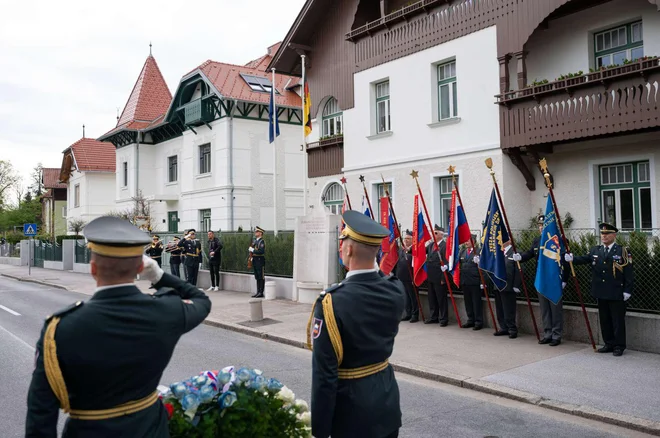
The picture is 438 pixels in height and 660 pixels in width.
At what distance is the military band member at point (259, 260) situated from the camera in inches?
675

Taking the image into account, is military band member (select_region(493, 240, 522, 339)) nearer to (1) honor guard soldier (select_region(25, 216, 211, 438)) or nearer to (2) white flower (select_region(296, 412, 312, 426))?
(2) white flower (select_region(296, 412, 312, 426))

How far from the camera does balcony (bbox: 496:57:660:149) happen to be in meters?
12.2

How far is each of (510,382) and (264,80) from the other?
84.4 feet

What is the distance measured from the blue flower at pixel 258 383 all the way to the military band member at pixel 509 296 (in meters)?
7.86

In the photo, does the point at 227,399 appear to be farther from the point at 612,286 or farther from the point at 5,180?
the point at 5,180

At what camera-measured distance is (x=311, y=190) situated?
2195 cm

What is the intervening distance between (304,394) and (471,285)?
508 cm

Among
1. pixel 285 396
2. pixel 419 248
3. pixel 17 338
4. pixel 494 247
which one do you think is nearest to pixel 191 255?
pixel 17 338

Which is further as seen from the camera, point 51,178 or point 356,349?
point 51,178

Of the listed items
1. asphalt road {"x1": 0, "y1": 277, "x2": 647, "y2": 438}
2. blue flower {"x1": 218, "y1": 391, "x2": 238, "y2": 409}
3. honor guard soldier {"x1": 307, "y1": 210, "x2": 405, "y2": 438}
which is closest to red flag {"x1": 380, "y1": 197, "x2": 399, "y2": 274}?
asphalt road {"x1": 0, "y1": 277, "x2": 647, "y2": 438}

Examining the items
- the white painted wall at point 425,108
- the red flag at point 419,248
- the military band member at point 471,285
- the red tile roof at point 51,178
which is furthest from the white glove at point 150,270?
the red tile roof at point 51,178

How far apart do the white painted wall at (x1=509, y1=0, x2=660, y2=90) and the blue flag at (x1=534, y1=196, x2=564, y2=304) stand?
6331mm

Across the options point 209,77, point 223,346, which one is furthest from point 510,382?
point 209,77

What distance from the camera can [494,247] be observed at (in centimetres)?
1045
